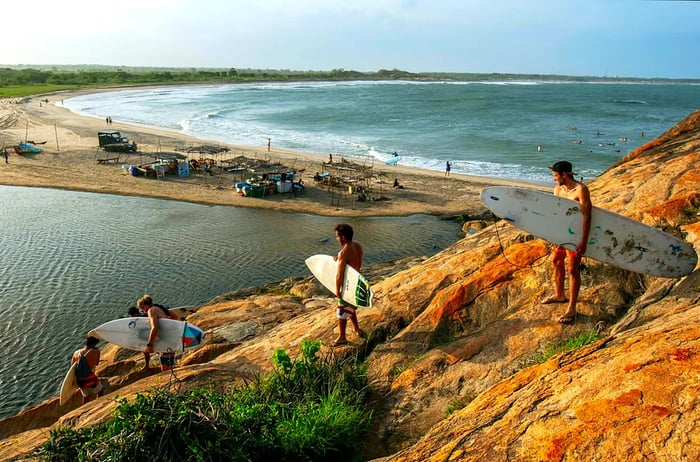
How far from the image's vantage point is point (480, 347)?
19.4 feet

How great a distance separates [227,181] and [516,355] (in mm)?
26747

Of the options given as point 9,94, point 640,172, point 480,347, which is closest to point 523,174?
point 640,172

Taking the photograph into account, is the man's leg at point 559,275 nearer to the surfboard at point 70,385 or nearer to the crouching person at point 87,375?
the crouching person at point 87,375

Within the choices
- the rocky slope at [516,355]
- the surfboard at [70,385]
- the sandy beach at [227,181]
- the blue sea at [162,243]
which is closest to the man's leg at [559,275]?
the rocky slope at [516,355]

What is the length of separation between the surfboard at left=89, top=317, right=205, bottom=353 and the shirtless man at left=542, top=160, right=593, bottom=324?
19.3 feet

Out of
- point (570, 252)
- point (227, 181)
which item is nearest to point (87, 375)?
point (570, 252)

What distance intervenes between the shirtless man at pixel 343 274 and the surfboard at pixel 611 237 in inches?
98.1

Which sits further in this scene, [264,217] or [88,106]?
[88,106]

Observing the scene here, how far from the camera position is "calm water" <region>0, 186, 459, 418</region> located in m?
12.4

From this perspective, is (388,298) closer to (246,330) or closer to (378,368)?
(378,368)

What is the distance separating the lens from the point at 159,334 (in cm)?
848

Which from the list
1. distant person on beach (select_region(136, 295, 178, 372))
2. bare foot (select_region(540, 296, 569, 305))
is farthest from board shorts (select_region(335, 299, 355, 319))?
distant person on beach (select_region(136, 295, 178, 372))

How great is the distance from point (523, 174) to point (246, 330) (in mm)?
28898

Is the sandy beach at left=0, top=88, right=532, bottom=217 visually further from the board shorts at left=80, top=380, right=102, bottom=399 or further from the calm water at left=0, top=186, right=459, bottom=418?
the board shorts at left=80, top=380, right=102, bottom=399
